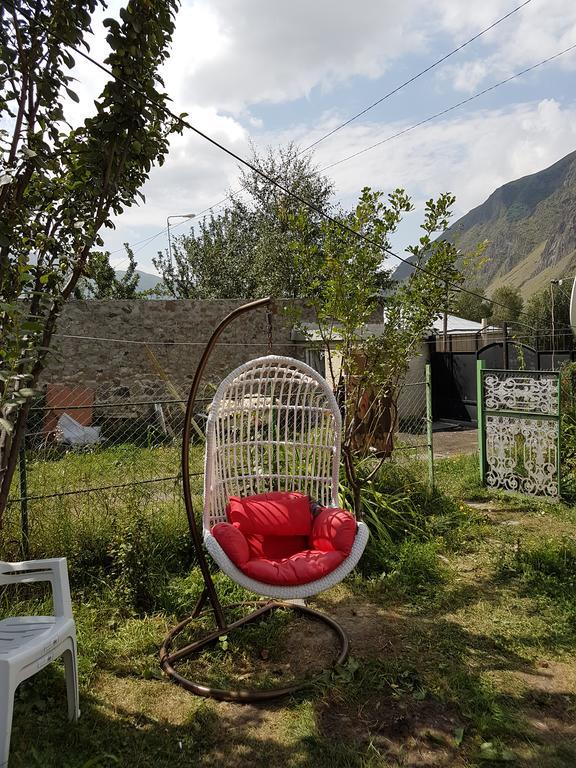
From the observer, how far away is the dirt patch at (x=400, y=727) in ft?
6.28

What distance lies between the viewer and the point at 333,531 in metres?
2.69

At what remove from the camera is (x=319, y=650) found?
2.64 meters

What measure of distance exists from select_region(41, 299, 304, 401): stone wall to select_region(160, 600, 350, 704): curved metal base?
19.7 ft

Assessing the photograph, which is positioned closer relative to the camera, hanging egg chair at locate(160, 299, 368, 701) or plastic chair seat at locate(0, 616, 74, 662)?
plastic chair seat at locate(0, 616, 74, 662)

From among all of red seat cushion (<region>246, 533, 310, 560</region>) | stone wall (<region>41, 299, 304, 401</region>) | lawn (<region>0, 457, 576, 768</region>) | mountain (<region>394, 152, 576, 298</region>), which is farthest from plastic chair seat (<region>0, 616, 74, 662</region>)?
mountain (<region>394, 152, 576, 298</region>)

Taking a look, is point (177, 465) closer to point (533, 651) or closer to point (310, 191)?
point (533, 651)

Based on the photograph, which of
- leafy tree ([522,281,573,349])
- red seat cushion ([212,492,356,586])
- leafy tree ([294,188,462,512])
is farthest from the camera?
leafy tree ([522,281,573,349])

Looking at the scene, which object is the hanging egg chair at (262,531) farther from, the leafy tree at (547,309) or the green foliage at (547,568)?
the leafy tree at (547,309)

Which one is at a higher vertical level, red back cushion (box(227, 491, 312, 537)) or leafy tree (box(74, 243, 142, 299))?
leafy tree (box(74, 243, 142, 299))

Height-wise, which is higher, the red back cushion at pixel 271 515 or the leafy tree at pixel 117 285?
the leafy tree at pixel 117 285

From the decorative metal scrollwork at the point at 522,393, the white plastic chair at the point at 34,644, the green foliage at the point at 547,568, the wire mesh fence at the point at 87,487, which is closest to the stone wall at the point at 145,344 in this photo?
the wire mesh fence at the point at 87,487

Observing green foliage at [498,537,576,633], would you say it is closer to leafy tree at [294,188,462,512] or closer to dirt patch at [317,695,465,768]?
leafy tree at [294,188,462,512]

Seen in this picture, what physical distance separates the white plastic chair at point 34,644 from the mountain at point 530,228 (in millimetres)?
61929

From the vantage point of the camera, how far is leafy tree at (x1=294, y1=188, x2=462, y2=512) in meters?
3.59
